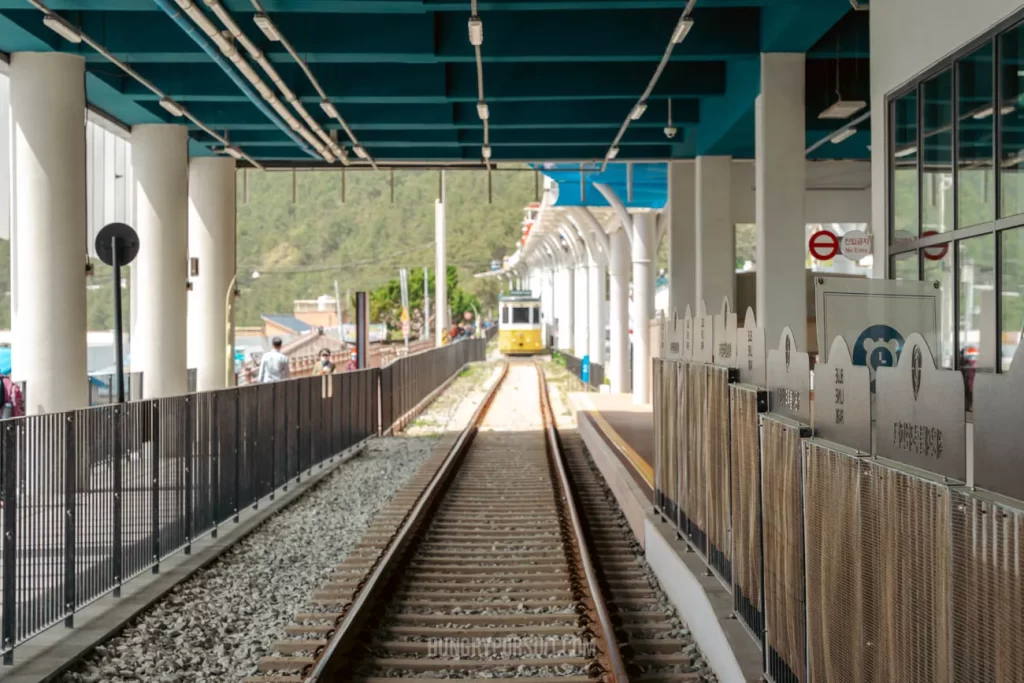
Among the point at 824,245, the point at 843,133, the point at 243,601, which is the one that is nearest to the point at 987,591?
the point at 243,601

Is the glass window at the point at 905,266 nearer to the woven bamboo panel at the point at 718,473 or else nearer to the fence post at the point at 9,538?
the woven bamboo panel at the point at 718,473

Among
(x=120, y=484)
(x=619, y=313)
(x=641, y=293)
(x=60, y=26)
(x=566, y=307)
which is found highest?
(x=60, y=26)

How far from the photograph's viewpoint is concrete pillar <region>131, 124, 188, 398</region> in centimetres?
1916

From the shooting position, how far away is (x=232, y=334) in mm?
23203

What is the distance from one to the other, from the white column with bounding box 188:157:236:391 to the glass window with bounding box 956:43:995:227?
15772 mm

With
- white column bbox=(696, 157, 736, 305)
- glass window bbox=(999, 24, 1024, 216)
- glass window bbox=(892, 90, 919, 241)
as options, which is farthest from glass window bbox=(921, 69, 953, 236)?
white column bbox=(696, 157, 736, 305)

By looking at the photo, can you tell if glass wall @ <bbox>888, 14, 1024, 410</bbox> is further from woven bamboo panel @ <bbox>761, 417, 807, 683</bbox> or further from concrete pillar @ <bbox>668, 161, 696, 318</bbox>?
concrete pillar @ <bbox>668, 161, 696, 318</bbox>

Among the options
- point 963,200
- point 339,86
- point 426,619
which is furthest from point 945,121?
point 339,86

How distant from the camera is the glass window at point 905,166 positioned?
35.5ft

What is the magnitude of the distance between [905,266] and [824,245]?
13.9 ft

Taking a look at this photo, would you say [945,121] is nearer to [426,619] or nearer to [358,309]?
[426,619]

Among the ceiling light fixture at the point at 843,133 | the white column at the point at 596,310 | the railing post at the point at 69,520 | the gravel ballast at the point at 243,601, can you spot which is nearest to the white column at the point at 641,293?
the ceiling light fixture at the point at 843,133

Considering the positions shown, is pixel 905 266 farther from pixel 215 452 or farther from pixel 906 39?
pixel 215 452

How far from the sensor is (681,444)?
382 inches
